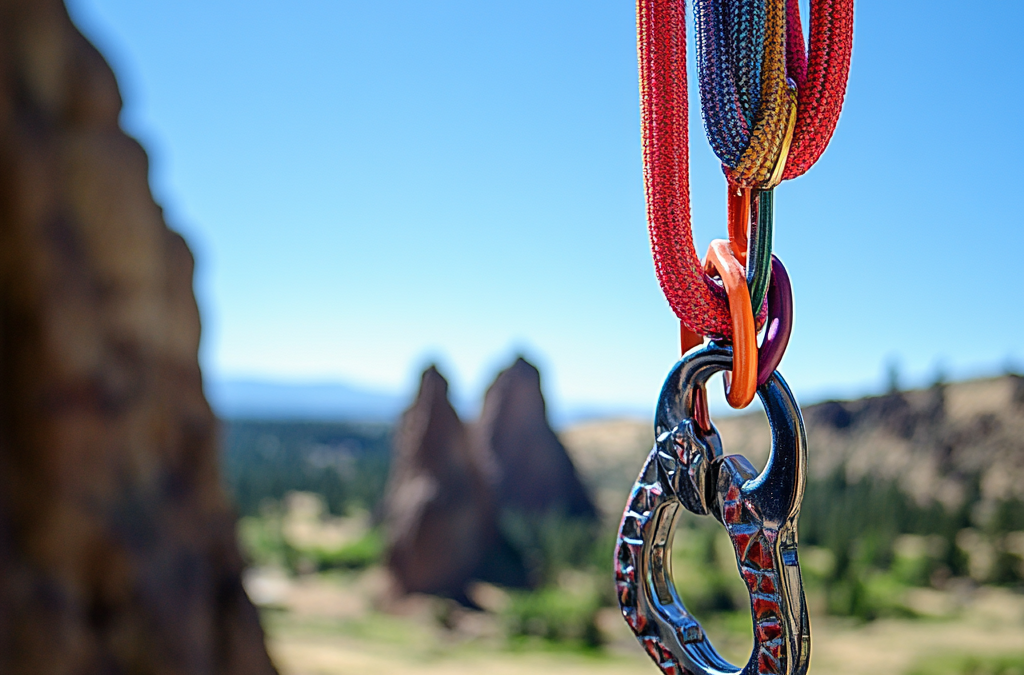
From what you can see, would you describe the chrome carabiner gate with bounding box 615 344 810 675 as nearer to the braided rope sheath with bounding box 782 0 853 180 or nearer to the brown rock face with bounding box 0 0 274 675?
the braided rope sheath with bounding box 782 0 853 180

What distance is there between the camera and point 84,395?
4363 millimetres

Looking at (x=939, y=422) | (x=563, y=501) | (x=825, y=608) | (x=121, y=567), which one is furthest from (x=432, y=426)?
(x=939, y=422)

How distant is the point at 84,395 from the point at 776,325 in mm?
4412

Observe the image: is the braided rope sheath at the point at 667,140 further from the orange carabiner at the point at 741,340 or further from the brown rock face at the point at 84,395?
the brown rock face at the point at 84,395

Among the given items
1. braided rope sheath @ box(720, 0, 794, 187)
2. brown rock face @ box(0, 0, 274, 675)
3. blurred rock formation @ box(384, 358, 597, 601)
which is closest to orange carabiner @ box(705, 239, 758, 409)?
braided rope sheath @ box(720, 0, 794, 187)

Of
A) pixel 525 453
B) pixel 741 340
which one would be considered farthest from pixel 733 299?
pixel 525 453

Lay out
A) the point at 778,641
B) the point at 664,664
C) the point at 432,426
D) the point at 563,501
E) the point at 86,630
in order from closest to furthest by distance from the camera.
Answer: the point at 778,641 < the point at 664,664 < the point at 86,630 < the point at 432,426 < the point at 563,501

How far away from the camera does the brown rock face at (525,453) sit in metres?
22.8

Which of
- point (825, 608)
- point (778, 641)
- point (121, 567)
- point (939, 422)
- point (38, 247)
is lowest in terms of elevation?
point (825, 608)

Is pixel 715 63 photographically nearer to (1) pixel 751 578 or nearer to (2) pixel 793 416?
(2) pixel 793 416

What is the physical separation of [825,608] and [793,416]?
15.4 metres

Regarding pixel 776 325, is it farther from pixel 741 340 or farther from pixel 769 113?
pixel 769 113

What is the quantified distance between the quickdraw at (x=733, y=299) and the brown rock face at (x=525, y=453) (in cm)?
2195

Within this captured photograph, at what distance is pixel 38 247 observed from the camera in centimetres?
425
